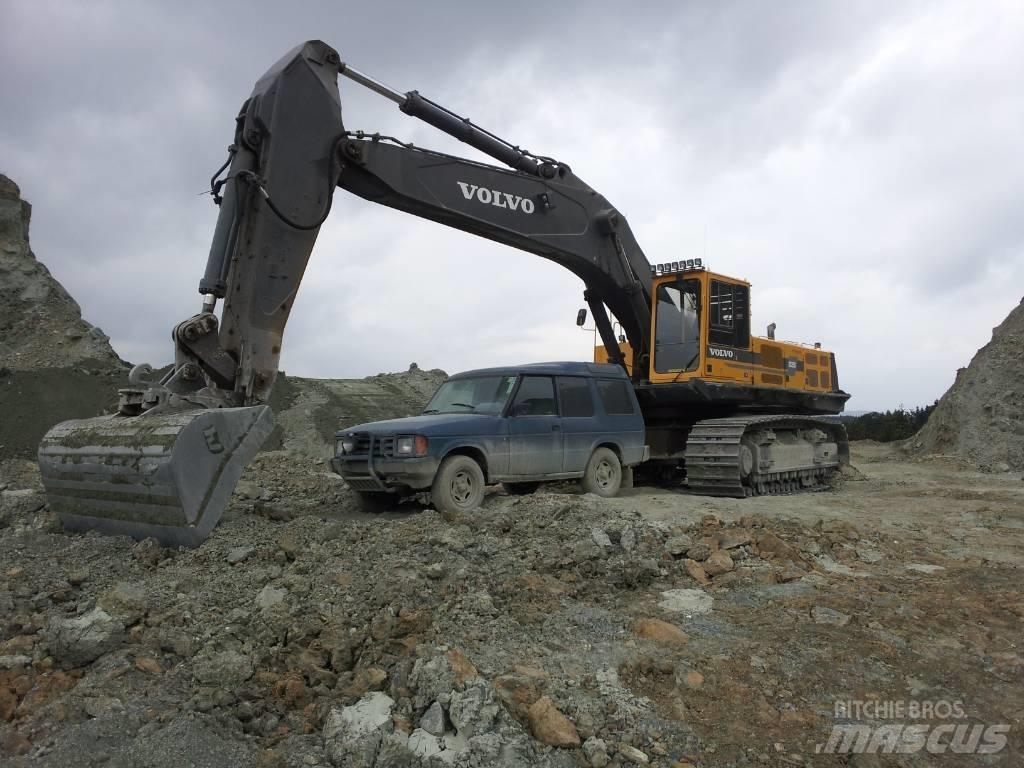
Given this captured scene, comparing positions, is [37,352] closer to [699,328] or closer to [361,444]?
[361,444]

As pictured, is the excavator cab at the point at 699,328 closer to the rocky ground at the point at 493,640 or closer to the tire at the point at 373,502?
the rocky ground at the point at 493,640

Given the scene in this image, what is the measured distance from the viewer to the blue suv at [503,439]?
795cm

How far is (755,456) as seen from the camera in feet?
37.4

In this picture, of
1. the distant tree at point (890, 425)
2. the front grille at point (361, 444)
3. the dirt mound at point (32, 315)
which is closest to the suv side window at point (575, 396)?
the front grille at point (361, 444)

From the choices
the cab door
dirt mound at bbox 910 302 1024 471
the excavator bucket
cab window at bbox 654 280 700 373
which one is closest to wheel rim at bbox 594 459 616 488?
the cab door

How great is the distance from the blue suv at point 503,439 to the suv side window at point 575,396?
0.6 inches

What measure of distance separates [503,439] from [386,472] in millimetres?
1429

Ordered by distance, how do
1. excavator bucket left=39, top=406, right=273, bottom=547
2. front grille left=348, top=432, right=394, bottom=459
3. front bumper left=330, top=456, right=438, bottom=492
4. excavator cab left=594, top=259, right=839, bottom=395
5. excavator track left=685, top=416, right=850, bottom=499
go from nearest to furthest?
excavator bucket left=39, top=406, right=273, bottom=547 < front bumper left=330, top=456, right=438, bottom=492 < front grille left=348, top=432, right=394, bottom=459 < excavator track left=685, top=416, right=850, bottom=499 < excavator cab left=594, top=259, right=839, bottom=395

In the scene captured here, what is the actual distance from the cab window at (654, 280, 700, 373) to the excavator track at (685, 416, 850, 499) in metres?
1.06

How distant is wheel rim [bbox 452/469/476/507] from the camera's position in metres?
8.12

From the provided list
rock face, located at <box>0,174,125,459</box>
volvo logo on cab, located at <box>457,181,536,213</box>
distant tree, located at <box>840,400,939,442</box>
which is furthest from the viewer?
distant tree, located at <box>840,400,939,442</box>

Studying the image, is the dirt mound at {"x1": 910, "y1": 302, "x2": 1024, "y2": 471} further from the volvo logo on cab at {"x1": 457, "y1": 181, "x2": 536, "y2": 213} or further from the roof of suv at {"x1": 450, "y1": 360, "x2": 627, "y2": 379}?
the volvo logo on cab at {"x1": 457, "y1": 181, "x2": 536, "y2": 213}

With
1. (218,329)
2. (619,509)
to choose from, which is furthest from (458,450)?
(218,329)

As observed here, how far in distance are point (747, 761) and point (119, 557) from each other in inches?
187
